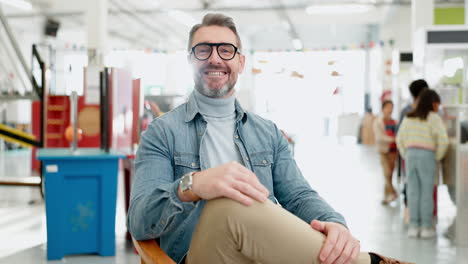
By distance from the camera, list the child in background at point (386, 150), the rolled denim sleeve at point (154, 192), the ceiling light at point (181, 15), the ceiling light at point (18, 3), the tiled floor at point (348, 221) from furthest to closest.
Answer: the ceiling light at point (181, 15)
the ceiling light at point (18, 3)
the child in background at point (386, 150)
the tiled floor at point (348, 221)
the rolled denim sleeve at point (154, 192)

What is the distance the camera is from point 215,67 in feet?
5.42

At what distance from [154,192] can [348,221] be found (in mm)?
4196

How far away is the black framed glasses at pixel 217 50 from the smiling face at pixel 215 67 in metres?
Answer: 0.01

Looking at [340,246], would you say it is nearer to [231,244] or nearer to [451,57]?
[231,244]

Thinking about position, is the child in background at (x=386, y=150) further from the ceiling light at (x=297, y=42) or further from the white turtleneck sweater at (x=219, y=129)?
the ceiling light at (x=297, y=42)

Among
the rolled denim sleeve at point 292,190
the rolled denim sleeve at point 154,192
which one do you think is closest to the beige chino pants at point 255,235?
the rolled denim sleeve at point 154,192

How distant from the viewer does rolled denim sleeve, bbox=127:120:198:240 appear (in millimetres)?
1355

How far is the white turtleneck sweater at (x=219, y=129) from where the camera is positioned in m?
1.71

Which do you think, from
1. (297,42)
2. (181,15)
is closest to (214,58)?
(181,15)

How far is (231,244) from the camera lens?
1247 millimetres

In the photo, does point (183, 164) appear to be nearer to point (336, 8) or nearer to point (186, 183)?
point (186, 183)

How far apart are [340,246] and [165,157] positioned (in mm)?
621

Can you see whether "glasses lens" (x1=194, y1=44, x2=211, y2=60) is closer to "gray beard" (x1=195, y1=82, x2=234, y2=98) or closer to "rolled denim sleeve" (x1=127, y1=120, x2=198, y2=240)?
"gray beard" (x1=195, y1=82, x2=234, y2=98)

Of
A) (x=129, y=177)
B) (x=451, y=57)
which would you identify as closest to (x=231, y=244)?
(x=129, y=177)
